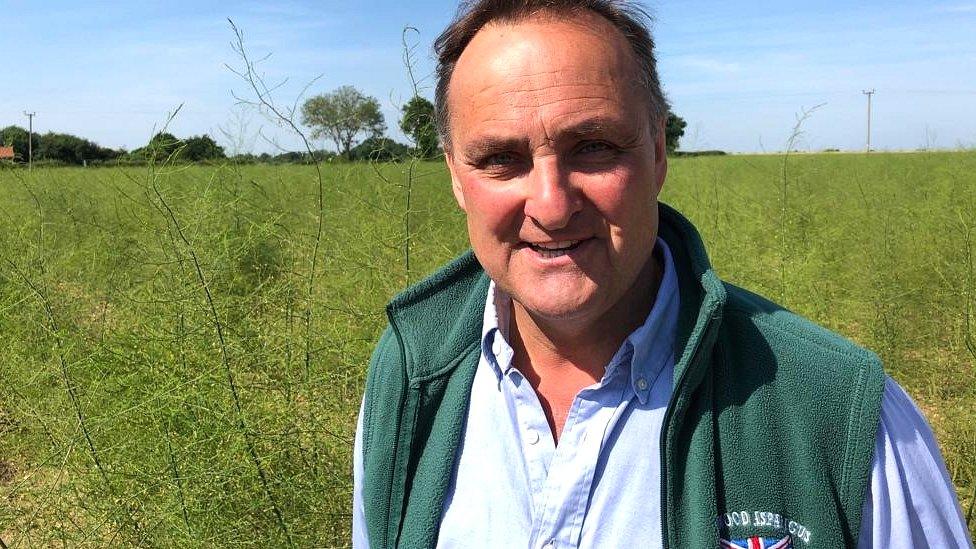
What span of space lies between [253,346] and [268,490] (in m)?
0.46

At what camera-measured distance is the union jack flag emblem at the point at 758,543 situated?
0.94 m

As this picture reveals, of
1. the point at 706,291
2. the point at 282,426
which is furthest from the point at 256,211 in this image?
the point at 706,291

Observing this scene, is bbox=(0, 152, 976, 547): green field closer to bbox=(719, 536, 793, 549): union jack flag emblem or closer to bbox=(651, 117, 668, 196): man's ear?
bbox=(651, 117, 668, 196): man's ear

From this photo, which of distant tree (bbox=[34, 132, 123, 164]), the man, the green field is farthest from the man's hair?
distant tree (bbox=[34, 132, 123, 164])

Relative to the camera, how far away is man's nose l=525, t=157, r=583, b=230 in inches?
40.3

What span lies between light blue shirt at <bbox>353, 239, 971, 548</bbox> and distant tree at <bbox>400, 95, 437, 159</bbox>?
149 centimetres

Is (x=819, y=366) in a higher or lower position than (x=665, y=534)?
higher

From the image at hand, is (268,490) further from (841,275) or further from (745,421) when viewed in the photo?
(841,275)

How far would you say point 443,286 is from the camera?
1349mm

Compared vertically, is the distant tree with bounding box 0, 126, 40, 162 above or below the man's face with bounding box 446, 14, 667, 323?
above

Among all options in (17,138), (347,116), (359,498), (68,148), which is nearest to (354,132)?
(347,116)

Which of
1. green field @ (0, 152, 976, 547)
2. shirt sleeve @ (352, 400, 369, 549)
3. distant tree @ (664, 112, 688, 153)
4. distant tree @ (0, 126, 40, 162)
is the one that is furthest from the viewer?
distant tree @ (0, 126, 40, 162)

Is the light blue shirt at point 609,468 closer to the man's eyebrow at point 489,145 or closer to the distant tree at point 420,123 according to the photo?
the man's eyebrow at point 489,145

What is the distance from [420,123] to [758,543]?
2087 mm
